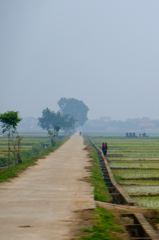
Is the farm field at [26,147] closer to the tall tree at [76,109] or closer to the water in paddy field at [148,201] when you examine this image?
the water in paddy field at [148,201]

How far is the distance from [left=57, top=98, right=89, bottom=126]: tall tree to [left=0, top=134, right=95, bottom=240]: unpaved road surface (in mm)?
93666

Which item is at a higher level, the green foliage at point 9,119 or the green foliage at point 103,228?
the green foliage at point 9,119

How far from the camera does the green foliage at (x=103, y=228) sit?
14.9 ft

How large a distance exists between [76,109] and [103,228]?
10040cm

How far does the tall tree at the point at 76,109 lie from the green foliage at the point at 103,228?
9794cm

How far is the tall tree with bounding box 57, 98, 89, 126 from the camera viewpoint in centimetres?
10438

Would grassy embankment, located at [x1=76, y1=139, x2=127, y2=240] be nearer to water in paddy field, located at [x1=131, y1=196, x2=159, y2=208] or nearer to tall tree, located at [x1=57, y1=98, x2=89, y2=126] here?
water in paddy field, located at [x1=131, y1=196, x2=159, y2=208]

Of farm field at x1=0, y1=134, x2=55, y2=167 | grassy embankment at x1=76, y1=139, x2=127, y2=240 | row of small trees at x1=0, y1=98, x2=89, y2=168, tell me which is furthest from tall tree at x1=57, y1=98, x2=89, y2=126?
grassy embankment at x1=76, y1=139, x2=127, y2=240

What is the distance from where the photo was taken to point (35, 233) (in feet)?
15.0

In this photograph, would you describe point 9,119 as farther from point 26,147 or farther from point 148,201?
point 26,147

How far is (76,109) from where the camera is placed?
105188mm


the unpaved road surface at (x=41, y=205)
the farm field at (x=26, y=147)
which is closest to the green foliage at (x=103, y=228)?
the unpaved road surface at (x=41, y=205)

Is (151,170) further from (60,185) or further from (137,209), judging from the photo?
(137,209)

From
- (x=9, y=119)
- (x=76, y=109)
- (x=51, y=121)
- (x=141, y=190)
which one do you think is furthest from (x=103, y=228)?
(x=76, y=109)
